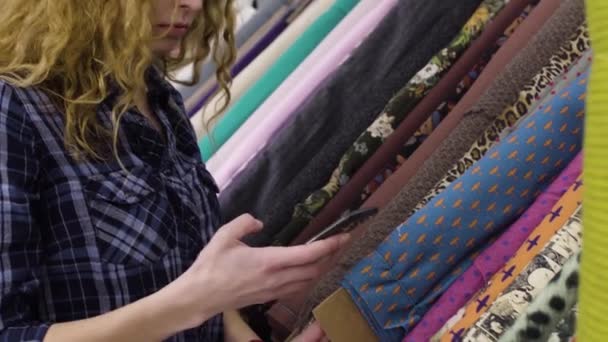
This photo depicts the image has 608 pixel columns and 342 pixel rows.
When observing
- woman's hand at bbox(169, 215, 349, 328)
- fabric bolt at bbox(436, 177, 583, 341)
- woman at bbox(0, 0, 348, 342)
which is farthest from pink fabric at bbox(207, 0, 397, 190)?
Result: fabric bolt at bbox(436, 177, 583, 341)

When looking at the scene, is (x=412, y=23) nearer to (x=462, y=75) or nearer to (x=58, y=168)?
(x=462, y=75)

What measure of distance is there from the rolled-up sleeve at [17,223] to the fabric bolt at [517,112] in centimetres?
38

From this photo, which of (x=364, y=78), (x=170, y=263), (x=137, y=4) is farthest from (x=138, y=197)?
→ (x=364, y=78)

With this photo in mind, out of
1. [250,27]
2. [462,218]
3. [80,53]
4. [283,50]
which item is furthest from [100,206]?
[250,27]

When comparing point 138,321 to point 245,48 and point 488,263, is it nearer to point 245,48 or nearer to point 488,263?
point 488,263

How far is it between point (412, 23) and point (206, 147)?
0.38 meters

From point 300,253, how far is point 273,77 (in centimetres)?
54

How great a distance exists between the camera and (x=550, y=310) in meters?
0.44

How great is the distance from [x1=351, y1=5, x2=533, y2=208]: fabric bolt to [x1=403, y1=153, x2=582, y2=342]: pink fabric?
0.23 metres

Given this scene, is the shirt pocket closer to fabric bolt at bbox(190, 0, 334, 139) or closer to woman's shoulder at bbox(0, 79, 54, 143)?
woman's shoulder at bbox(0, 79, 54, 143)

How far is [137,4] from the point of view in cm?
62

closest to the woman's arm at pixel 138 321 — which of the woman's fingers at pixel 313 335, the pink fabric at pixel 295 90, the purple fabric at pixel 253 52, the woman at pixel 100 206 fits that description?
the woman at pixel 100 206

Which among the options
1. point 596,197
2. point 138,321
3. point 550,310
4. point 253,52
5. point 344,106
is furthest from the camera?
point 253,52

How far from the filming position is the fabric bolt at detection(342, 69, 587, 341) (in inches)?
22.8
